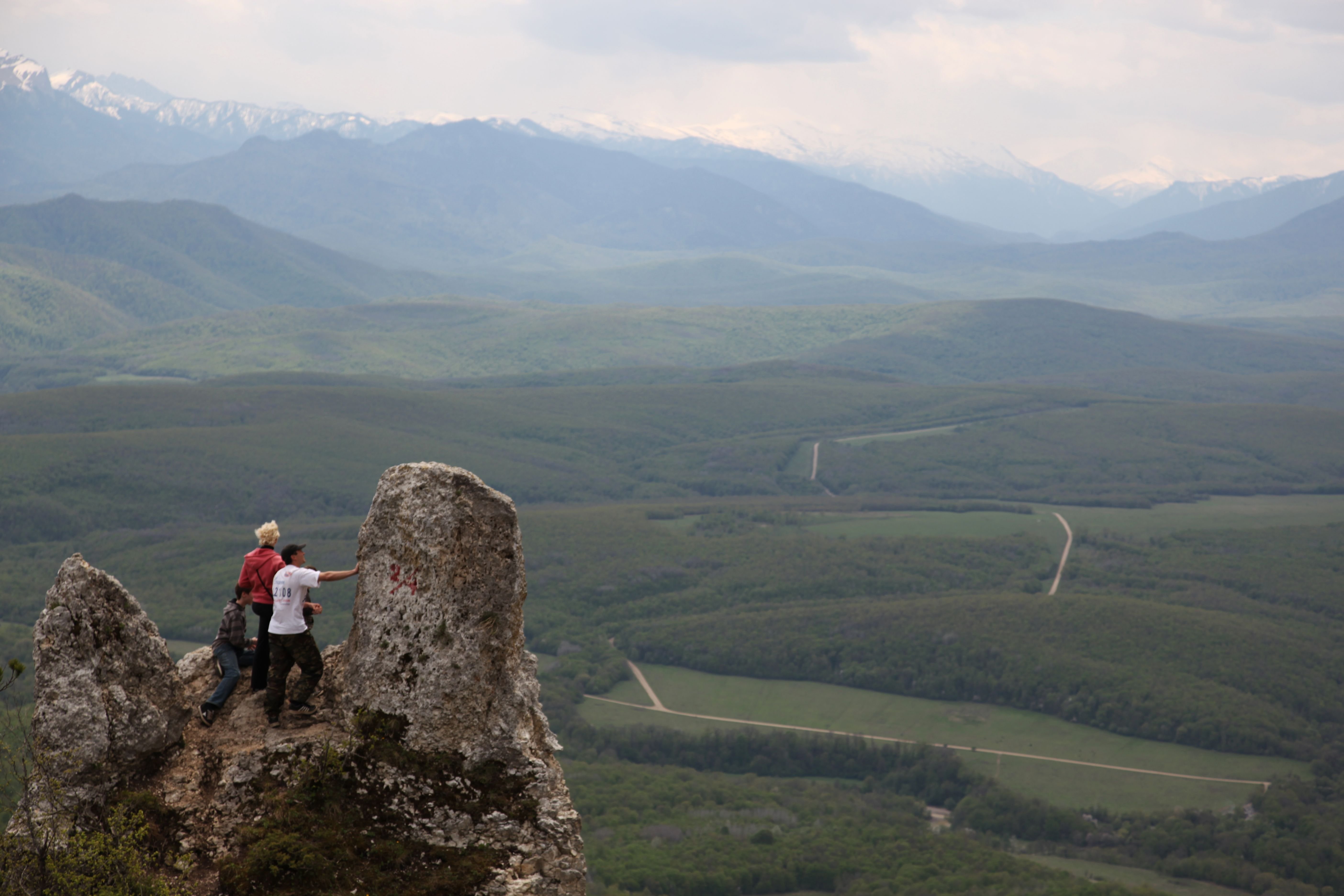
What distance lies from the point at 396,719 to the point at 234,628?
3756mm

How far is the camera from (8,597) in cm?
16950

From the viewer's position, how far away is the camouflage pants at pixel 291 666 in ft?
72.2

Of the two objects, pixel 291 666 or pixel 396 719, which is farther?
pixel 291 666

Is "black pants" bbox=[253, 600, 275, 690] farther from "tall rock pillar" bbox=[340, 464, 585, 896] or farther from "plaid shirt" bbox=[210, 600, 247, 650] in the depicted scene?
Result: "tall rock pillar" bbox=[340, 464, 585, 896]

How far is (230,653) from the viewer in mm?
22984

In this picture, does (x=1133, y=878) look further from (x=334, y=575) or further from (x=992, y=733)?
(x=334, y=575)

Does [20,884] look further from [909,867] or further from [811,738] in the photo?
[811,738]

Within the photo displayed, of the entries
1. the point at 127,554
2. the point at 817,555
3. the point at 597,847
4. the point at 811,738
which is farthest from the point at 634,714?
the point at 127,554

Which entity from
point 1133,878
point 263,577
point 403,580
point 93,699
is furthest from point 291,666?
point 1133,878

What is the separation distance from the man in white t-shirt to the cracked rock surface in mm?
402

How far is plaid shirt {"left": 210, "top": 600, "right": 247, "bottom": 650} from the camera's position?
895 inches

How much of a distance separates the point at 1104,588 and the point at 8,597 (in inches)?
6189

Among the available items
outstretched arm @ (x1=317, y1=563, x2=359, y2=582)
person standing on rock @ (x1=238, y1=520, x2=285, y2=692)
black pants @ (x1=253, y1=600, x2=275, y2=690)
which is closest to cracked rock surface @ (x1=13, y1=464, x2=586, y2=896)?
black pants @ (x1=253, y1=600, x2=275, y2=690)

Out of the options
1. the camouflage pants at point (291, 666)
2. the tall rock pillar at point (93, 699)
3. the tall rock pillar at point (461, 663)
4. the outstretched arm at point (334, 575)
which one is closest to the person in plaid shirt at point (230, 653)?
the tall rock pillar at point (93, 699)
